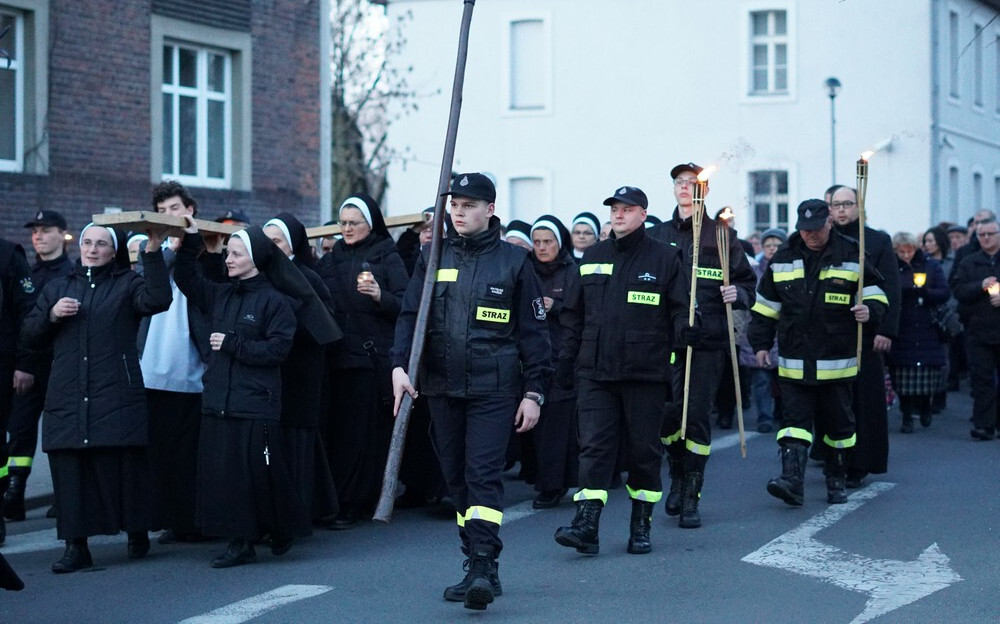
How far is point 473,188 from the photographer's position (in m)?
7.41

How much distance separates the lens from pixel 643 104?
3425 cm

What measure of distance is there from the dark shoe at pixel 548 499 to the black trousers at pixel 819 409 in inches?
61.2

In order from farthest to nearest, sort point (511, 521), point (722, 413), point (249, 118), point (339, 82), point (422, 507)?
point (339, 82) < point (249, 118) < point (722, 413) < point (422, 507) < point (511, 521)

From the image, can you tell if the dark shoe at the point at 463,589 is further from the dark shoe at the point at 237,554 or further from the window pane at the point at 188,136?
the window pane at the point at 188,136

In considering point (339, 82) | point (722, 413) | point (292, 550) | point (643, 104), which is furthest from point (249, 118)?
point (643, 104)

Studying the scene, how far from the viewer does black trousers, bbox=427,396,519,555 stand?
7.33 m

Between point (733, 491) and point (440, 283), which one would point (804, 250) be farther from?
point (440, 283)

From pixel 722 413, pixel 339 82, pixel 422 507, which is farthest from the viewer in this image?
pixel 339 82

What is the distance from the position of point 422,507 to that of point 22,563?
114 inches

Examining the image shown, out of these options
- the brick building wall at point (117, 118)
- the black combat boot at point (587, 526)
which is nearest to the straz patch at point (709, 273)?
the black combat boot at point (587, 526)

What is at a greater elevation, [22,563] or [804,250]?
[804,250]

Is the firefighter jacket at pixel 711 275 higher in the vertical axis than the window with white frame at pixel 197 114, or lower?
lower

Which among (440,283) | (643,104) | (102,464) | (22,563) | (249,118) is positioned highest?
(643,104)

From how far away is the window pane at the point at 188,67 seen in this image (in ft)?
62.0
